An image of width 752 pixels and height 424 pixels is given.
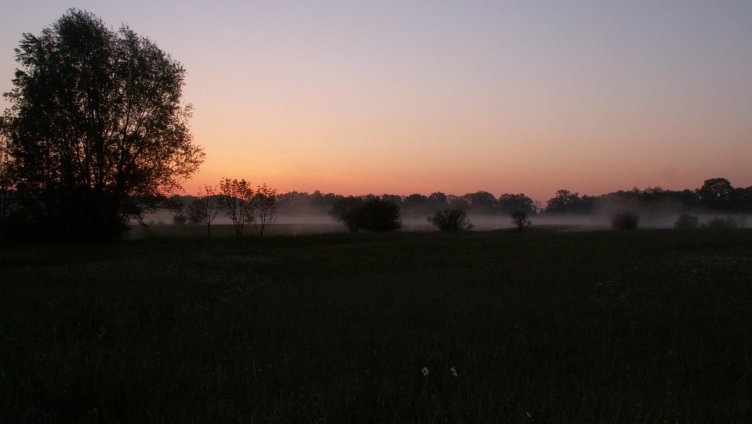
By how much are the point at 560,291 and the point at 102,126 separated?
2890 centimetres

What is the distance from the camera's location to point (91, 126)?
28984mm

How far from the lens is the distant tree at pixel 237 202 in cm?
4800

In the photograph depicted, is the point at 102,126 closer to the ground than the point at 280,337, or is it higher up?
higher up

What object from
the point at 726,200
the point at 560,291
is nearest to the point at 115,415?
the point at 560,291

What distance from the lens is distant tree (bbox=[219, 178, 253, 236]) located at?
48000 mm

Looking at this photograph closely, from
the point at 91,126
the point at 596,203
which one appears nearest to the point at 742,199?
the point at 596,203

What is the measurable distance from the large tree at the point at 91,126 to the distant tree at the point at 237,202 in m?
15.6

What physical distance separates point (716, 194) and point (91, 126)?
155411 millimetres

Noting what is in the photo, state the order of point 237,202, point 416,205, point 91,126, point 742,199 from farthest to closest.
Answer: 1. point 416,205
2. point 742,199
3. point 237,202
4. point 91,126

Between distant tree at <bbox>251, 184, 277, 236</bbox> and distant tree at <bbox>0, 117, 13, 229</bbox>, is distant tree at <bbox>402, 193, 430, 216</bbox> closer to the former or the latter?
distant tree at <bbox>251, 184, 277, 236</bbox>

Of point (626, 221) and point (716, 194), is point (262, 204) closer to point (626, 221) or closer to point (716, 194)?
point (626, 221)

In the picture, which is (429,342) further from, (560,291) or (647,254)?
(647,254)

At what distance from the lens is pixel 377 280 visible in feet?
50.5

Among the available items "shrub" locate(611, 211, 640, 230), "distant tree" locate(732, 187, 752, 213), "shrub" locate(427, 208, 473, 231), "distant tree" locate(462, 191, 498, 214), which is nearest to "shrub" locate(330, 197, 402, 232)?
"shrub" locate(427, 208, 473, 231)
